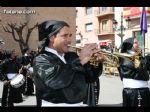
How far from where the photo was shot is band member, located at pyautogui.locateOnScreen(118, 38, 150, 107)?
504 centimetres

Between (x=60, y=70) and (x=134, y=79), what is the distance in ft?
7.74

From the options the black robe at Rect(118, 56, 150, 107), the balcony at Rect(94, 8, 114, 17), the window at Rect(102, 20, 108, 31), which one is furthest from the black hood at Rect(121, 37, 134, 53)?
the window at Rect(102, 20, 108, 31)

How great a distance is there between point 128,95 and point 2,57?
4.58 meters

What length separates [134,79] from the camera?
507 centimetres

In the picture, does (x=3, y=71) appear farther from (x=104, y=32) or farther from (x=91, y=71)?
(x=104, y=32)

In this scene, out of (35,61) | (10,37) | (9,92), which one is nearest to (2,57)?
(9,92)

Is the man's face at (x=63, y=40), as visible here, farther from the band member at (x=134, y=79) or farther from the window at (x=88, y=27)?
the window at (x=88, y=27)

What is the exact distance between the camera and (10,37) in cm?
2539

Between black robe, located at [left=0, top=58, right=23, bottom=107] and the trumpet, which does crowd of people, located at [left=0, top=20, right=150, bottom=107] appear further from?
black robe, located at [left=0, top=58, right=23, bottom=107]

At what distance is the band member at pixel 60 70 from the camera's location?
2.85 meters

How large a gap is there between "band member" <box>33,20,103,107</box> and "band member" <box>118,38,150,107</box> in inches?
81.4

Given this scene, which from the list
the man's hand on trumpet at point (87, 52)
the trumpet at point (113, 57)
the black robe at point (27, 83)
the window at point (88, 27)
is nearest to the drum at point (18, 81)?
the trumpet at point (113, 57)

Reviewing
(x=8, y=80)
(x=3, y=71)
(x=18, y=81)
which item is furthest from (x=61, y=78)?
(x=3, y=71)

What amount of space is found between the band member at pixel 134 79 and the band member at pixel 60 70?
207cm
